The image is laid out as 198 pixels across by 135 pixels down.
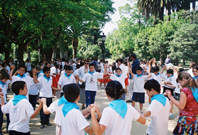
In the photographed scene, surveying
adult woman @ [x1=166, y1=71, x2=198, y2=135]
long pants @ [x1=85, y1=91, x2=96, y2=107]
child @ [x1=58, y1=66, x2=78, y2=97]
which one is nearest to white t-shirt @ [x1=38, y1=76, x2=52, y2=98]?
child @ [x1=58, y1=66, x2=78, y2=97]

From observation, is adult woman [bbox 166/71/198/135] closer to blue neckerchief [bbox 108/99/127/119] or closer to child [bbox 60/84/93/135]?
blue neckerchief [bbox 108/99/127/119]

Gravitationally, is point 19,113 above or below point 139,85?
below

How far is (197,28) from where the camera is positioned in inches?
989

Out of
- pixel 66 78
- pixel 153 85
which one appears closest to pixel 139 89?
pixel 66 78

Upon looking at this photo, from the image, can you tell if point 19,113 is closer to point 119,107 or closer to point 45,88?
point 119,107

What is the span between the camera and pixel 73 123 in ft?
7.96

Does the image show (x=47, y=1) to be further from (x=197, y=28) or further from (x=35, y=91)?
(x=197, y=28)

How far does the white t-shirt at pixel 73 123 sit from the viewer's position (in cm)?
239

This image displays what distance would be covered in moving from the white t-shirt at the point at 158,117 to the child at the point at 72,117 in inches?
46.9

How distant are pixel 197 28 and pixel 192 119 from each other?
25.6m

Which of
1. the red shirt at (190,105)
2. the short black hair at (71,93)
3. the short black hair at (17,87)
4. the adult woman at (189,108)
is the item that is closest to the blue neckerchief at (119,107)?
the short black hair at (71,93)

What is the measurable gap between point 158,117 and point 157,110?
0.14 meters

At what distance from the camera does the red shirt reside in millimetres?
3176

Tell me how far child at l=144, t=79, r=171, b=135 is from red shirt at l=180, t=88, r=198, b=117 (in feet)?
1.28
